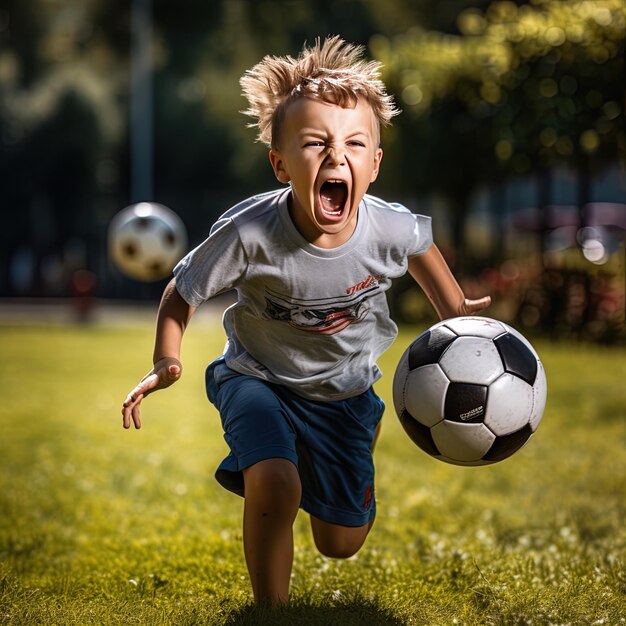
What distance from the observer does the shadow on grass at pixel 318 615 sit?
362cm

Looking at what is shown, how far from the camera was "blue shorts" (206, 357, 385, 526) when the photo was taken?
3.75 meters

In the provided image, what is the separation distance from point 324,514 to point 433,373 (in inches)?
28.0

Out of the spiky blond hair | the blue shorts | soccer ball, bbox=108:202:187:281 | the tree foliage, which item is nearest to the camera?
the spiky blond hair

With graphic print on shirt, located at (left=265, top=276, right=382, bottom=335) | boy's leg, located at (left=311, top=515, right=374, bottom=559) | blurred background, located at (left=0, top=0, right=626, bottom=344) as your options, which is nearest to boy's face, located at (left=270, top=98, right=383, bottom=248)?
graphic print on shirt, located at (left=265, top=276, right=382, bottom=335)

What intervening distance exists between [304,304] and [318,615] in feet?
3.58

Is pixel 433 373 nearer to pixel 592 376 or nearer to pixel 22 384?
pixel 592 376

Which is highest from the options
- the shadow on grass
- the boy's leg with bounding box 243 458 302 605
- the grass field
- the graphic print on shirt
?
the graphic print on shirt

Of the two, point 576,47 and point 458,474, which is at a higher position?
point 576,47

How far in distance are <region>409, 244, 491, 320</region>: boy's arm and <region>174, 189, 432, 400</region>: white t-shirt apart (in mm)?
72

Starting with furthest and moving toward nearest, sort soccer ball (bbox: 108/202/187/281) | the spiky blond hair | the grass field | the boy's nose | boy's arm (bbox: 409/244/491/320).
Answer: soccer ball (bbox: 108/202/187/281) → boy's arm (bbox: 409/244/491/320) → the grass field → the spiky blond hair → the boy's nose

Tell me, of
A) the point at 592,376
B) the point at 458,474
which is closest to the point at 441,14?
Result: the point at 592,376

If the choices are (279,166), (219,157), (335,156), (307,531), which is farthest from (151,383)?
(219,157)

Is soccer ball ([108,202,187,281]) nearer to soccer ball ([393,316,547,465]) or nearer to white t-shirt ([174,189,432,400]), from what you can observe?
white t-shirt ([174,189,432,400])

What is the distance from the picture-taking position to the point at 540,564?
4812mm
